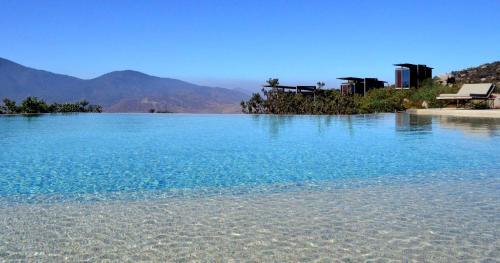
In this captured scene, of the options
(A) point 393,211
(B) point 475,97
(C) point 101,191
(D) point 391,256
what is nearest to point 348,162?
(A) point 393,211

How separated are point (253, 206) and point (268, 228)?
1029mm

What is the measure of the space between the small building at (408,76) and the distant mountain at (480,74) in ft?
31.9

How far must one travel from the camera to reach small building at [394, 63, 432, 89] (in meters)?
52.7

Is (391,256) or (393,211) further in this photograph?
(393,211)

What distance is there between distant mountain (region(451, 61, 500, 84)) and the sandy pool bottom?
195 feet

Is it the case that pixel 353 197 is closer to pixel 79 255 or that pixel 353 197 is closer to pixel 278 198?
pixel 278 198

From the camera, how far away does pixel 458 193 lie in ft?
21.0

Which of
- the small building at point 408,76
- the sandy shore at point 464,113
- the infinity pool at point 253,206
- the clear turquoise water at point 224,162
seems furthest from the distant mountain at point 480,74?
the infinity pool at point 253,206

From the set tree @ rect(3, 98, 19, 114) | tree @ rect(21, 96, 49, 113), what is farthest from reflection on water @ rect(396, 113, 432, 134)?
tree @ rect(3, 98, 19, 114)

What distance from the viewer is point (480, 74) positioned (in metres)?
64.4

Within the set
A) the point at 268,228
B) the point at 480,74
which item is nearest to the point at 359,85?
the point at 480,74

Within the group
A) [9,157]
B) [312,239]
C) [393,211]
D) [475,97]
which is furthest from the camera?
[475,97]

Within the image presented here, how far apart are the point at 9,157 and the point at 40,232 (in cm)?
722

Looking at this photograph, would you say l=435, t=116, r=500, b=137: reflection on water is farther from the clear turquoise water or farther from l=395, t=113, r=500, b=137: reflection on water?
the clear turquoise water
